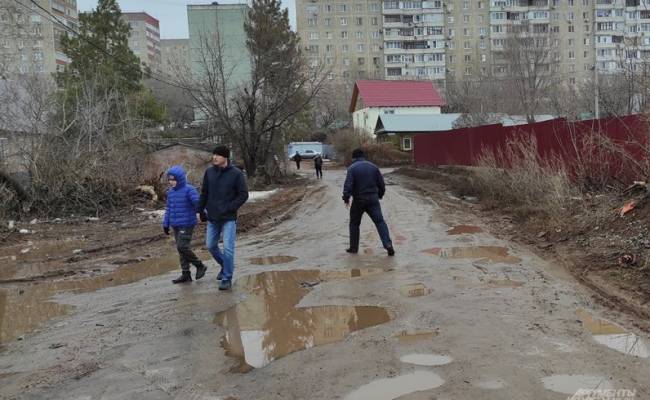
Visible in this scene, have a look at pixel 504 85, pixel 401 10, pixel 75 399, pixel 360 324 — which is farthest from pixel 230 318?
pixel 401 10

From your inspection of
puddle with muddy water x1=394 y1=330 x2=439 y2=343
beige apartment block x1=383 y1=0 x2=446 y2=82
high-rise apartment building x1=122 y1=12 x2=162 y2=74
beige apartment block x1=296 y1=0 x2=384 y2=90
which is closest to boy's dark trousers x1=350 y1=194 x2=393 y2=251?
puddle with muddy water x1=394 y1=330 x2=439 y2=343

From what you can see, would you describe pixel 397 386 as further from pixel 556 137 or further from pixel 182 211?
pixel 556 137

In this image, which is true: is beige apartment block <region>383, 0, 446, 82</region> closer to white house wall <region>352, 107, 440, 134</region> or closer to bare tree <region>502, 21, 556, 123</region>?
bare tree <region>502, 21, 556, 123</region>

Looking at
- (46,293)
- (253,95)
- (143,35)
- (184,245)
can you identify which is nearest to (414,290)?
(184,245)

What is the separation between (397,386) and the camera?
4004 millimetres

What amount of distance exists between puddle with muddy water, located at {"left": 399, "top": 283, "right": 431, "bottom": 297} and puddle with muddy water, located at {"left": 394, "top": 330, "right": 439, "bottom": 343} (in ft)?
4.46

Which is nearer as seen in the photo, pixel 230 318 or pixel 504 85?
pixel 230 318

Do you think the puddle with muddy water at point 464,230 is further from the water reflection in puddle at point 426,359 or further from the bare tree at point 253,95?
the bare tree at point 253,95

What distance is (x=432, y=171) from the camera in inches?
1121

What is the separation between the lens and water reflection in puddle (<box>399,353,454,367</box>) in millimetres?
4383

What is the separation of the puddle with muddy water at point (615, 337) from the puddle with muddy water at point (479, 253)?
9.39 feet

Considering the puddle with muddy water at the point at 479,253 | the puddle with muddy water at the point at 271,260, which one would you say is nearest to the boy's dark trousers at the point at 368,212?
the puddle with muddy water at the point at 479,253

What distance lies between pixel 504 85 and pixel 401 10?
2557 cm

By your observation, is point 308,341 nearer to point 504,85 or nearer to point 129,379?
point 129,379
